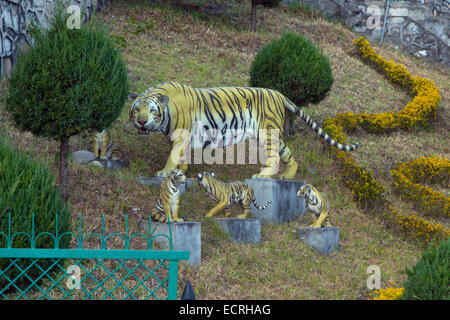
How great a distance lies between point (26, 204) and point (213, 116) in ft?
11.9

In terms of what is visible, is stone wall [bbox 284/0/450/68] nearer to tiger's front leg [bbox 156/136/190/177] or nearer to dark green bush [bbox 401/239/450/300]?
tiger's front leg [bbox 156/136/190/177]

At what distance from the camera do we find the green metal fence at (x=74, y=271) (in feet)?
12.6

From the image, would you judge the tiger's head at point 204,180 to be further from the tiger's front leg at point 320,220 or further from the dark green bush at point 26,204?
the dark green bush at point 26,204

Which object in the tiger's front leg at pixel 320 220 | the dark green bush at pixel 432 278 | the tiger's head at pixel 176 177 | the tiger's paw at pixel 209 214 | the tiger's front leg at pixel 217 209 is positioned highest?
the dark green bush at pixel 432 278

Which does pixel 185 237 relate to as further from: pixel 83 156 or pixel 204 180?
pixel 83 156

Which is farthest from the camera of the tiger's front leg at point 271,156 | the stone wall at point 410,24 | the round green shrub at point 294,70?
the stone wall at point 410,24

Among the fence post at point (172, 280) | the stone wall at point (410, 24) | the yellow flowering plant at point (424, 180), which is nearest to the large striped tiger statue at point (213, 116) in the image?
the yellow flowering plant at point (424, 180)

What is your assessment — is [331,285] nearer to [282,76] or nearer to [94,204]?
[94,204]

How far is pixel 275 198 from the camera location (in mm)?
7758

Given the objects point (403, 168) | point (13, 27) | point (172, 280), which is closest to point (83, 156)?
point (13, 27)

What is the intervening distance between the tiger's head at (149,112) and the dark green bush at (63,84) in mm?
802

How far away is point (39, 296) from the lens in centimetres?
494

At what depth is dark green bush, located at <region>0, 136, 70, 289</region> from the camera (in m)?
4.65

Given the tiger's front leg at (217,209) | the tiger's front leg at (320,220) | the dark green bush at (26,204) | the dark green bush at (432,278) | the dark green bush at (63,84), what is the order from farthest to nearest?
the tiger's front leg at (320,220)
the tiger's front leg at (217,209)
the dark green bush at (63,84)
the dark green bush at (26,204)
the dark green bush at (432,278)
